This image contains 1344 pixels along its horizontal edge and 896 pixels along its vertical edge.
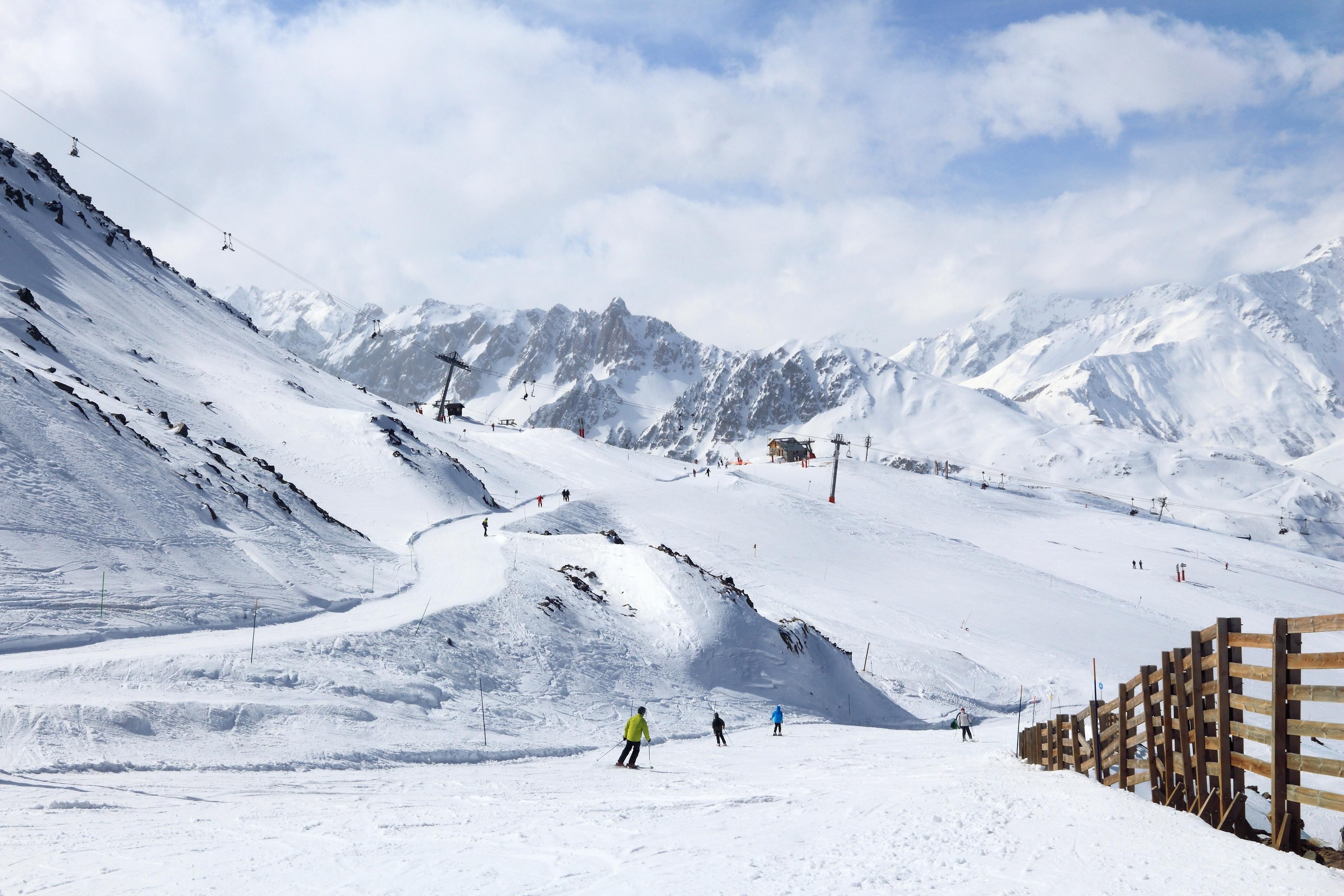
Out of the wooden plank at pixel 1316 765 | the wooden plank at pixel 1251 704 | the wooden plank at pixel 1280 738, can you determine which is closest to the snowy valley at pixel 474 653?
the wooden plank at pixel 1280 738

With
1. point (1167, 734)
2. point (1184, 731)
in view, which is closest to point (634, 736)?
point (1167, 734)

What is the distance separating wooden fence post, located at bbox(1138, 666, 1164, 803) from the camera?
1055 cm

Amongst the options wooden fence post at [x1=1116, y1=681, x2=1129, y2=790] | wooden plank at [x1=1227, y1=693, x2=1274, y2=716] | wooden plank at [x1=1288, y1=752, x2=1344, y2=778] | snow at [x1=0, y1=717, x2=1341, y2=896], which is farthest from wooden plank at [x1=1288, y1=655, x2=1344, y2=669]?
wooden fence post at [x1=1116, y1=681, x2=1129, y2=790]

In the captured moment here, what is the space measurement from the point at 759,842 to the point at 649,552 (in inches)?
1042

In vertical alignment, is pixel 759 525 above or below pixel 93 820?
above

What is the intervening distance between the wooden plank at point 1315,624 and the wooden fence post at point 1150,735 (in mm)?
2627

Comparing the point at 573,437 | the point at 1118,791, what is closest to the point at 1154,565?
the point at 573,437

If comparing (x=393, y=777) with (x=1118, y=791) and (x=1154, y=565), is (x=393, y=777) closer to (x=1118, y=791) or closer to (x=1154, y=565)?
(x=1118, y=791)

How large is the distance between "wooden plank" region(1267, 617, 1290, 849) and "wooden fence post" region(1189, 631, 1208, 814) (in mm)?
1115

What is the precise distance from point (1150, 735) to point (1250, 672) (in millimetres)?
2435

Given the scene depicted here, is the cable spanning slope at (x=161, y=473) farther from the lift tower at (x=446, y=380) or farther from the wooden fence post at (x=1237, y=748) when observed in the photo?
the wooden fence post at (x=1237, y=748)

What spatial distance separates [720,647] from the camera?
30.9 m

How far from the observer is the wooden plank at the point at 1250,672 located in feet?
27.3

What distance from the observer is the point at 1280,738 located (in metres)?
7.95
